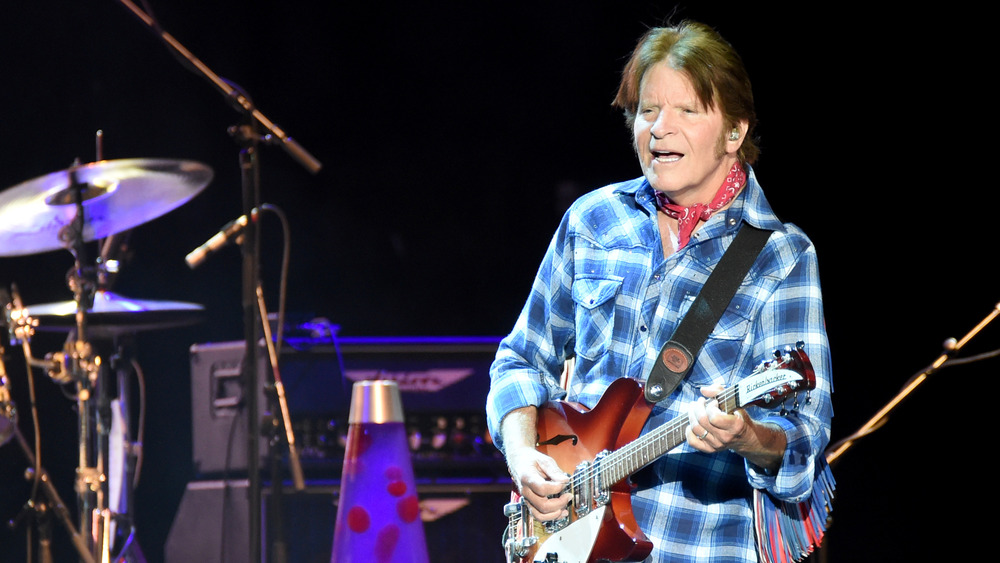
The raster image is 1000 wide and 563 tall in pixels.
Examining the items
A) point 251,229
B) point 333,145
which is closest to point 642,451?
point 251,229

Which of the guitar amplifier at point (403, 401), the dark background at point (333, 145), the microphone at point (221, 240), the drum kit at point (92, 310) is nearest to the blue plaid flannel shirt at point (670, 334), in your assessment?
the microphone at point (221, 240)

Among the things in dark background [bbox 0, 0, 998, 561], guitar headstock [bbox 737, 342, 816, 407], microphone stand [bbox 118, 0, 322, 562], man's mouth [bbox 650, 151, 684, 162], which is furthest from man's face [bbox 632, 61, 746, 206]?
dark background [bbox 0, 0, 998, 561]

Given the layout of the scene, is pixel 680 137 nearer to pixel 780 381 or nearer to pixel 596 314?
pixel 596 314

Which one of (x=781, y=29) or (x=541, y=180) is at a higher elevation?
(x=781, y=29)

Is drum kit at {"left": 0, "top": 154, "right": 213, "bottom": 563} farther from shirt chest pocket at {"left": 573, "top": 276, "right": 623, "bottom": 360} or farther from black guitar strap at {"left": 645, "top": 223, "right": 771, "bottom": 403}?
black guitar strap at {"left": 645, "top": 223, "right": 771, "bottom": 403}

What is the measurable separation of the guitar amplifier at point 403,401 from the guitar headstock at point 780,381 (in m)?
2.51

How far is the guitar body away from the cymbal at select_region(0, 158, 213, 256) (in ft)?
7.55

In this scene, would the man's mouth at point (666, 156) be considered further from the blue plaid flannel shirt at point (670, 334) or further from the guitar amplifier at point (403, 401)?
the guitar amplifier at point (403, 401)

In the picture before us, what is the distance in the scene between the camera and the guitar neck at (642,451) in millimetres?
1999

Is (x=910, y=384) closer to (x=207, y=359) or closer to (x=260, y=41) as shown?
(x=207, y=359)

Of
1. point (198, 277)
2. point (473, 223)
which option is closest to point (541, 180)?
point (473, 223)

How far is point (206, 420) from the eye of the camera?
14.4ft

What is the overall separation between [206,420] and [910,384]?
2872 millimetres

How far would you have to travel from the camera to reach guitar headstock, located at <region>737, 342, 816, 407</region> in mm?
1768
